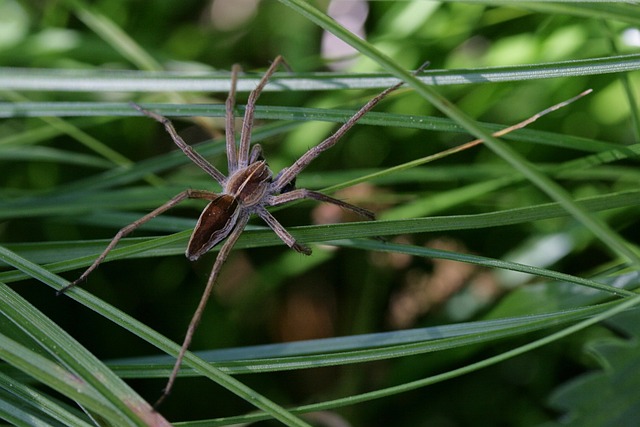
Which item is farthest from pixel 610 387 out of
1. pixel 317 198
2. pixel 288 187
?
pixel 288 187

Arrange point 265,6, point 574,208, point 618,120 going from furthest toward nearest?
1. point 265,6
2. point 618,120
3. point 574,208

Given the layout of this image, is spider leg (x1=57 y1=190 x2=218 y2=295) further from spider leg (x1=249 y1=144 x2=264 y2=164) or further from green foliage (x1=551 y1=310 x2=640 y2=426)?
green foliage (x1=551 y1=310 x2=640 y2=426)

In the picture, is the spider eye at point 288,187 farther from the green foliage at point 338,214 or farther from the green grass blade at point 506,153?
the green grass blade at point 506,153

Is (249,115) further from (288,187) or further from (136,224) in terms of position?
(136,224)

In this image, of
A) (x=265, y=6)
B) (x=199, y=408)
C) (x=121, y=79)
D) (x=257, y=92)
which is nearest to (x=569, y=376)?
(x=199, y=408)

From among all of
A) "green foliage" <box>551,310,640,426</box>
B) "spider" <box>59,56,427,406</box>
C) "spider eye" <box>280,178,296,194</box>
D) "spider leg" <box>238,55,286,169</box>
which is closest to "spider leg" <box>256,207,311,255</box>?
"spider" <box>59,56,427,406</box>

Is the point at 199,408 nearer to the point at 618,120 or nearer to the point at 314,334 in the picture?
the point at 314,334

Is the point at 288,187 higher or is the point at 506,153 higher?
the point at 288,187
